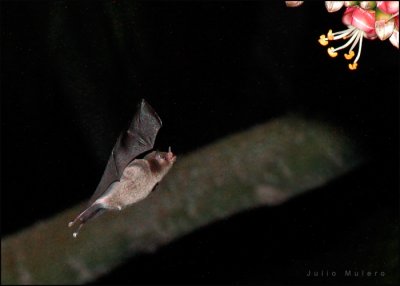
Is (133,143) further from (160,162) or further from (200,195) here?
(200,195)

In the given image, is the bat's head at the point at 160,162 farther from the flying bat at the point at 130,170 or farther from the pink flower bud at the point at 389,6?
the pink flower bud at the point at 389,6

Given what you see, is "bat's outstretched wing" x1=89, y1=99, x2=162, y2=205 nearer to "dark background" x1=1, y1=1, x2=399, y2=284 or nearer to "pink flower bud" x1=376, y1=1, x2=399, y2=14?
"dark background" x1=1, y1=1, x2=399, y2=284

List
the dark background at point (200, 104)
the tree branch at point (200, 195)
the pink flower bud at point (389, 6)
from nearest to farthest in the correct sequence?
the pink flower bud at point (389, 6)
the dark background at point (200, 104)
the tree branch at point (200, 195)


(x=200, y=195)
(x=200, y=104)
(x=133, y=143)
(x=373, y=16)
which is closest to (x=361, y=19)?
(x=373, y=16)

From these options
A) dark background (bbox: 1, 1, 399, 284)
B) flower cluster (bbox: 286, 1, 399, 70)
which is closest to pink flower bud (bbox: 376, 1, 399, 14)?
flower cluster (bbox: 286, 1, 399, 70)

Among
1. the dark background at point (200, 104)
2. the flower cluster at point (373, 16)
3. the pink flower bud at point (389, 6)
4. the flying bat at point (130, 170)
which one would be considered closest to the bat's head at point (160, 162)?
the flying bat at point (130, 170)
